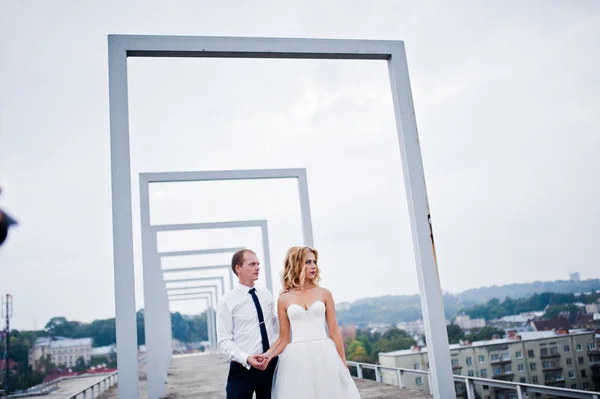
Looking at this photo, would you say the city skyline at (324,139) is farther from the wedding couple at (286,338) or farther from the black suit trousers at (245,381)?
the black suit trousers at (245,381)

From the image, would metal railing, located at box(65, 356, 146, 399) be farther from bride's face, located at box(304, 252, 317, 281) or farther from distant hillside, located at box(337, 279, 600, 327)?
distant hillside, located at box(337, 279, 600, 327)

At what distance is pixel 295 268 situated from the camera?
14.0ft

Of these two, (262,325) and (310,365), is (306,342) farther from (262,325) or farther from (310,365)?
(262,325)

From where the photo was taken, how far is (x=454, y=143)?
46969mm

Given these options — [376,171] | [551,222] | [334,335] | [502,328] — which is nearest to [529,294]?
[502,328]

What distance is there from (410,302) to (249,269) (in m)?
37.7

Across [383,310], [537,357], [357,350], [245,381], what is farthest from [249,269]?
[537,357]

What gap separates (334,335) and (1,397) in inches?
530

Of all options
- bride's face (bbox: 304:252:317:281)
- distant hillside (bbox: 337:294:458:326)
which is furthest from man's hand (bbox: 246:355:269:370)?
distant hillside (bbox: 337:294:458:326)

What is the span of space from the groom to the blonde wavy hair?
0.22m

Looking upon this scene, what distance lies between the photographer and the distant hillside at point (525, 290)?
35.8 meters

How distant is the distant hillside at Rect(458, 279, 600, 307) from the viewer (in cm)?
3582

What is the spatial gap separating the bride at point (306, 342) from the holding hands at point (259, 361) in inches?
2.4

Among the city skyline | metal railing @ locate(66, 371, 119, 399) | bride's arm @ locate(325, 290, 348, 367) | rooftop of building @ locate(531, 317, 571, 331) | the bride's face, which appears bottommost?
rooftop of building @ locate(531, 317, 571, 331)
